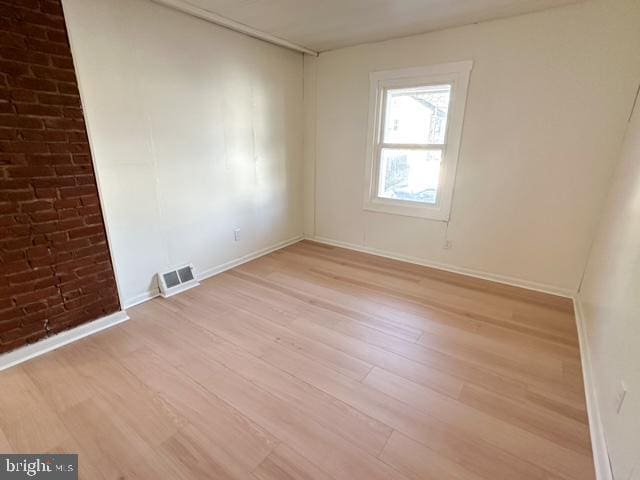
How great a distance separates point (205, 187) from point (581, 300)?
3.62 m

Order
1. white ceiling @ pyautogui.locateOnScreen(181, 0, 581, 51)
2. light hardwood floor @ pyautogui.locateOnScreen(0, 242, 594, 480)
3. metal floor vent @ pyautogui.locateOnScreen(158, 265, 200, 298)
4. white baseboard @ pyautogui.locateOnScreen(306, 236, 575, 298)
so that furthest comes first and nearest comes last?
white baseboard @ pyautogui.locateOnScreen(306, 236, 575, 298), metal floor vent @ pyautogui.locateOnScreen(158, 265, 200, 298), white ceiling @ pyautogui.locateOnScreen(181, 0, 581, 51), light hardwood floor @ pyautogui.locateOnScreen(0, 242, 594, 480)

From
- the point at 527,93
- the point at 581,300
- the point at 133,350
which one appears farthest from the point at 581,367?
the point at 133,350

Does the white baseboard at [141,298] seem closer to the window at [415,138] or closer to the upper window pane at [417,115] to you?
the window at [415,138]

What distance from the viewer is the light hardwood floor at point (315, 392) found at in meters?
1.36

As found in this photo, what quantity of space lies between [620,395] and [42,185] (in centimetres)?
328

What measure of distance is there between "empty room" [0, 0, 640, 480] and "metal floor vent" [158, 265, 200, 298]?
21 mm

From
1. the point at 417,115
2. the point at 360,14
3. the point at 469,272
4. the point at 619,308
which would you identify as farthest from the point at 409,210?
the point at 619,308

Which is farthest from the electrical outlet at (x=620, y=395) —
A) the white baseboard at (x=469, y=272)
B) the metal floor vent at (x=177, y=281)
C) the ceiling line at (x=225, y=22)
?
the ceiling line at (x=225, y=22)

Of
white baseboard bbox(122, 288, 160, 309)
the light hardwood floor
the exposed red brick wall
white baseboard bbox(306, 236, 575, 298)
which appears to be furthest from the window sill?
the exposed red brick wall

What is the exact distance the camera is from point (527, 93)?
2.68m

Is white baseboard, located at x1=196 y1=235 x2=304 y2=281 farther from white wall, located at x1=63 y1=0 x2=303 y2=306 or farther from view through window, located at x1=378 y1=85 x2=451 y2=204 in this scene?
view through window, located at x1=378 y1=85 x2=451 y2=204

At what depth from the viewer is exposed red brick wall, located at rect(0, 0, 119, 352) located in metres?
1.73

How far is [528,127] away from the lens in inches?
108

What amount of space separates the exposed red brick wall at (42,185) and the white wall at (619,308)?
10.2ft
